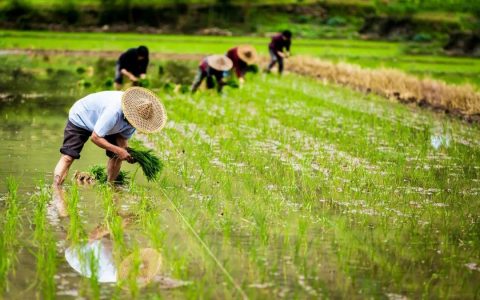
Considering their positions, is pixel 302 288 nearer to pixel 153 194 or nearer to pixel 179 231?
pixel 179 231

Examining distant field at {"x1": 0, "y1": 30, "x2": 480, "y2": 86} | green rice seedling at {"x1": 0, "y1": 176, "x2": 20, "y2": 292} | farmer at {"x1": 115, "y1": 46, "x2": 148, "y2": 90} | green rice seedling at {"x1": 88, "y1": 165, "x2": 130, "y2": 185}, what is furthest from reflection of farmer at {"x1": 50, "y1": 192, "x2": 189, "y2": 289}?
distant field at {"x1": 0, "y1": 30, "x2": 480, "y2": 86}

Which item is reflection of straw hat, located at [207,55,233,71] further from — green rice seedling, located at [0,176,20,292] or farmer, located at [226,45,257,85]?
green rice seedling, located at [0,176,20,292]

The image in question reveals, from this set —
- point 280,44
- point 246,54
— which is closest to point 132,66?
point 246,54

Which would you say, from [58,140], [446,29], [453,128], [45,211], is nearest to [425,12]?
[446,29]

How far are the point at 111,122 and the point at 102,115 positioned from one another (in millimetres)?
88

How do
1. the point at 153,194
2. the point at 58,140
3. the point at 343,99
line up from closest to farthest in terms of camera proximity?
1. the point at 153,194
2. the point at 58,140
3. the point at 343,99

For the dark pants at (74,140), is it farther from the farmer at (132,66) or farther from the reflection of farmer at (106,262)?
the farmer at (132,66)

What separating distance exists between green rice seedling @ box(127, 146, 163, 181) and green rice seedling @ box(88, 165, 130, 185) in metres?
0.26

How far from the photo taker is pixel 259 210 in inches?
267

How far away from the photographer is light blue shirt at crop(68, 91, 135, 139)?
285 inches

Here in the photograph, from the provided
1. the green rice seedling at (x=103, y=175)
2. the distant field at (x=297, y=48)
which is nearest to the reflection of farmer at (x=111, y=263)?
the green rice seedling at (x=103, y=175)

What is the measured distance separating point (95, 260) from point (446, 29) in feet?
136

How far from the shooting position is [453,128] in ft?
42.2

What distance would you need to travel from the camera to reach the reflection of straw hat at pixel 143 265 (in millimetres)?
5031
